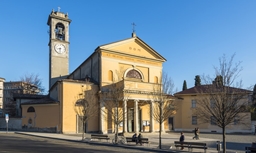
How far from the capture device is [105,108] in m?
30.2

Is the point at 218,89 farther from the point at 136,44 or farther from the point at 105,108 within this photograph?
the point at 136,44

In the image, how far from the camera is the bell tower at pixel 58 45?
44562 millimetres

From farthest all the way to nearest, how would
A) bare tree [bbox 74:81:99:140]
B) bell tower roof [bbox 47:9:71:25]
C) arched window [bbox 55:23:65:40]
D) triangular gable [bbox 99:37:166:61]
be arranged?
1. arched window [bbox 55:23:65:40]
2. bell tower roof [bbox 47:9:71:25]
3. triangular gable [bbox 99:37:166:61]
4. bare tree [bbox 74:81:99:140]

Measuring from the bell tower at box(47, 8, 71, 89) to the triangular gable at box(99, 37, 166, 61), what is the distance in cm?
1661

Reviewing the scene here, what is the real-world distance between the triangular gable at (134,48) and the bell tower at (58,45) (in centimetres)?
1661

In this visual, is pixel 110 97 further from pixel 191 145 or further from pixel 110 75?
pixel 191 145

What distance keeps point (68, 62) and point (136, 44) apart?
17.3 metres

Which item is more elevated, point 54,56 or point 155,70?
point 54,56

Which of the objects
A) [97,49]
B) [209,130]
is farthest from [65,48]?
[209,130]

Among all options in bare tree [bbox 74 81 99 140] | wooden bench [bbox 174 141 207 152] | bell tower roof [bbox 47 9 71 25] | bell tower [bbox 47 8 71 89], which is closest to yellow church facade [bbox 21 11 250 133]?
bare tree [bbox 74 81 99 140]

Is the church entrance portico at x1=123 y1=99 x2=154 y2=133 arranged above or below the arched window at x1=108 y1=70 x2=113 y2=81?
below

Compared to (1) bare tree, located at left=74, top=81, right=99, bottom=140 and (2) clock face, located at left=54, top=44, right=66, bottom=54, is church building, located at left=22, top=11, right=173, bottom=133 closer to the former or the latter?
(1) bare tree, located at left=74, top=81, right=99, bottom=140

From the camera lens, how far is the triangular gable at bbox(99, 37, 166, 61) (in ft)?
108

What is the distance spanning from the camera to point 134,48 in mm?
34750
